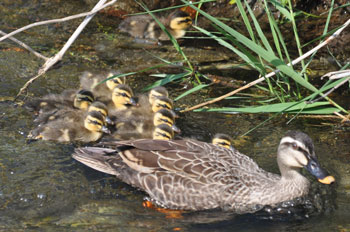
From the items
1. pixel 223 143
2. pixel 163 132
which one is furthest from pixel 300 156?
pixel 163 132

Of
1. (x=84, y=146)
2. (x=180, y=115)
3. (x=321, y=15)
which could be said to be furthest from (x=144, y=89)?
(x=321, y=15)

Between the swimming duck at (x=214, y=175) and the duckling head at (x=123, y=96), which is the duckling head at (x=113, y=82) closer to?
the duckling head at (x=123, y=96)

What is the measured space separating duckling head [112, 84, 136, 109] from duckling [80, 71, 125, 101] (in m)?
0.17

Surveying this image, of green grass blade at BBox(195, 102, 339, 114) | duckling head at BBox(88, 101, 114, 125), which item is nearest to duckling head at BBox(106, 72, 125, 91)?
duckling head at BBox(88, 101, 114, 125)

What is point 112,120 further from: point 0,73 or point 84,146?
point 0,73

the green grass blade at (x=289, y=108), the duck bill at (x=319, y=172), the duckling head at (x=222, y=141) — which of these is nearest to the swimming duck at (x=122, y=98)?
the duckling head at (x=222, y=141)

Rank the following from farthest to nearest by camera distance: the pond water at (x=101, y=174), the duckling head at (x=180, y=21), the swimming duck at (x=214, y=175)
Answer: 1. the duckling head at (x=180, y=21)
2. the swimming duck at (x=214, y=175)
3. the pond water at (x=101, y=174)

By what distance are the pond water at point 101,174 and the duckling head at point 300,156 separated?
0.27 m

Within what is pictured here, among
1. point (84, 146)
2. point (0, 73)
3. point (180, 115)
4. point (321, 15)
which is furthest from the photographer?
point (321, 15)

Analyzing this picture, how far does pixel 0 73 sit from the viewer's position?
528cm

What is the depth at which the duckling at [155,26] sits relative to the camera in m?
6.04

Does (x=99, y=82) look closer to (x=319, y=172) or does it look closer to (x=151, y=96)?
(x=151, y=96)

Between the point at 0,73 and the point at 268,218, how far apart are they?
279 centimetres

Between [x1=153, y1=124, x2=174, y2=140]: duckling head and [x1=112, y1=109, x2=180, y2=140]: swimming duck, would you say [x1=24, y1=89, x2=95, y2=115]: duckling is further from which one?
[x1=153, y1=124, x2=174, y2=140]: duckling head
